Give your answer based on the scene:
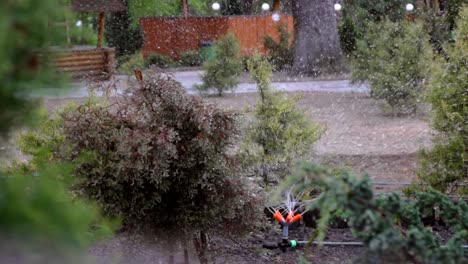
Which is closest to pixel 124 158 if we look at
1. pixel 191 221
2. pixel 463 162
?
pixel 191 221

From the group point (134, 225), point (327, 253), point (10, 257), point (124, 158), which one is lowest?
point (327, 253)

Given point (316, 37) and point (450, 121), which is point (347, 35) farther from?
point (450, 121)

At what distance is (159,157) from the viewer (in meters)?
4.59

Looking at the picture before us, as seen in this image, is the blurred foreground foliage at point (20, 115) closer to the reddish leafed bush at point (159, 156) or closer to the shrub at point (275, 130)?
the reddish leafed bush at point (159, 156)

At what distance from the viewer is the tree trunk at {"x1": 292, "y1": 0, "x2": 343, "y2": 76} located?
19438 mm

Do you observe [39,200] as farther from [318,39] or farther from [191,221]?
[318,39]

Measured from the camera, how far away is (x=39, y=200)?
3.25 feet

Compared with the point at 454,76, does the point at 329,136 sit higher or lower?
lower

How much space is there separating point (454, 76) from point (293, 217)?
1.95 m

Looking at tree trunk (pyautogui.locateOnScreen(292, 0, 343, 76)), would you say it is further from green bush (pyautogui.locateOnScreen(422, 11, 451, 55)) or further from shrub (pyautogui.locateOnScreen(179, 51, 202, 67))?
shrub (pyautogui.locateOnScreen(179, 51, 202, 67))

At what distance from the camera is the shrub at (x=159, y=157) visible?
4645mm

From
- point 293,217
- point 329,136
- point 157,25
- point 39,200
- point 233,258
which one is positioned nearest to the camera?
point 39,200

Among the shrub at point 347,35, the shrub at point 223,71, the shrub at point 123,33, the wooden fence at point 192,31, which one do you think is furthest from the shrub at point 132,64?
the shrub at point 123,33

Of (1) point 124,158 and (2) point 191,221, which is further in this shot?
(2) point 191,221
